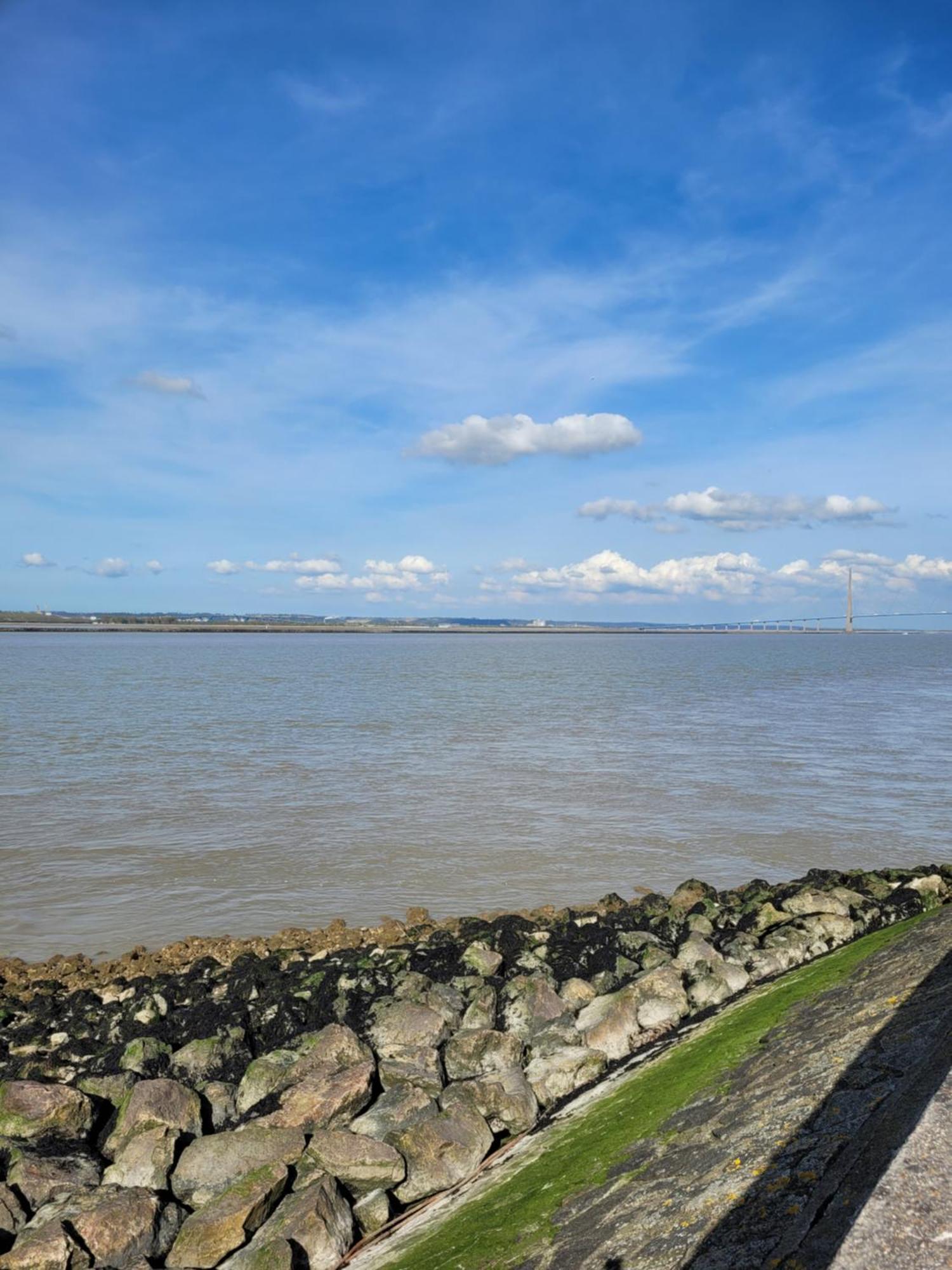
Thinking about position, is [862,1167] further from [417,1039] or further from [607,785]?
[607,785]

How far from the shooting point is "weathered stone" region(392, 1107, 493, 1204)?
5773 mm

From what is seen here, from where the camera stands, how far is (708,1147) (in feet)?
14.1

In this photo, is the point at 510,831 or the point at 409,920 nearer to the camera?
the point at 409,920

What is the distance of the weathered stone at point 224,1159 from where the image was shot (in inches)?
229

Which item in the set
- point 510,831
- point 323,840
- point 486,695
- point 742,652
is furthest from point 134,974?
point 742,652

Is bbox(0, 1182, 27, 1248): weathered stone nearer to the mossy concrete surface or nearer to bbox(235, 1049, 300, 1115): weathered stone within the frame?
bbox(235, 1049, 300, 1115): weathered stone

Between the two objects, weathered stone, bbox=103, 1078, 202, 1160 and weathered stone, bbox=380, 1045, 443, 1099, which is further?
weathered stone, bbox=380, 1045, 443, 1099

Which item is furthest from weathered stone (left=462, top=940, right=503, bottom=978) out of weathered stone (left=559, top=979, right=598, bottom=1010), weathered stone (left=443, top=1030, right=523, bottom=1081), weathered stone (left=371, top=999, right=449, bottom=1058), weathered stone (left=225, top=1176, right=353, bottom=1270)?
weathered stone (left=225, top=1176, right=353, bottom=1270)

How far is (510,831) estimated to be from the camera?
1656cm

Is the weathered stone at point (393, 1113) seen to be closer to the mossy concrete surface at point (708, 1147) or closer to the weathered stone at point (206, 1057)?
the mossy concrete surface at point (708, 1147)

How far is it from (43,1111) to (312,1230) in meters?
2.54

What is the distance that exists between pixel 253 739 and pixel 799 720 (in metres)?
20.8

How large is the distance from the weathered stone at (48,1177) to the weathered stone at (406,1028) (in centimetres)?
232

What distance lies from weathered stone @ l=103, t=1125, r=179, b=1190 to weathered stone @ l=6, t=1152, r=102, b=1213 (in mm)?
134
